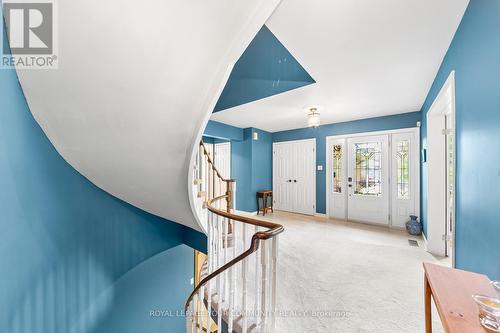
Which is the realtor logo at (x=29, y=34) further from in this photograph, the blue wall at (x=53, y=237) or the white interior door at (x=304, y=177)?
the white interior door at (x=304, y=177)

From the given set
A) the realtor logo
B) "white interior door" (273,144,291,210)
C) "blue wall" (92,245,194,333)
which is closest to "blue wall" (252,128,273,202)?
"white interior door" (273,144,291,210)

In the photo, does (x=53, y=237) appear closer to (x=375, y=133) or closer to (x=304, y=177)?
(x=304, y=177)

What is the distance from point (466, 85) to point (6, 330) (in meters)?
3.88

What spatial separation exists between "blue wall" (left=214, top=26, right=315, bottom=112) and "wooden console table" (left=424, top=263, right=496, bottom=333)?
2.15 meters

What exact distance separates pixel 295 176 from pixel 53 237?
4.85m

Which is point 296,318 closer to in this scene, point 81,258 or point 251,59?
point 81,258

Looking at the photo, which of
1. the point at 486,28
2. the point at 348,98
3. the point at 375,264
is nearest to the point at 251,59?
the point at 348,98

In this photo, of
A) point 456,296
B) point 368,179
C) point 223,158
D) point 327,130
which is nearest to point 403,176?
point 368,179

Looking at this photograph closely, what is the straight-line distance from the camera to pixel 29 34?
1251mm

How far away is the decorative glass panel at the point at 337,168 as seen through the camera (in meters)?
4.83

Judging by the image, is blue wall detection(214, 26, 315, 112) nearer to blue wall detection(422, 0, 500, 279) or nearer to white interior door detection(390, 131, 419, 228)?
blue wall detection(422, 0, 500, 279)

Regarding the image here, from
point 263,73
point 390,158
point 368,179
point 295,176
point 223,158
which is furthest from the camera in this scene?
point 223,158

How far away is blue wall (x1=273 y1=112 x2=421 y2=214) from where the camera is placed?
404cm

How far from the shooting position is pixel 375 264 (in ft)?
8.65
